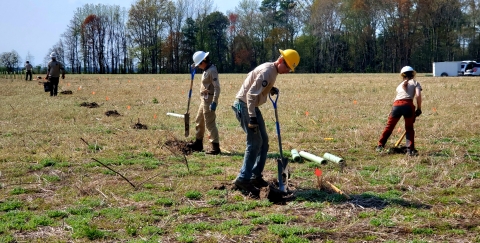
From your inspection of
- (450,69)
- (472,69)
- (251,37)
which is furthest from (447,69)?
(251,37)

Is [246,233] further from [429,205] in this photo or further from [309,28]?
[309,28]

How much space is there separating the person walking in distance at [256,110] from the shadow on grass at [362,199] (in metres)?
0.69

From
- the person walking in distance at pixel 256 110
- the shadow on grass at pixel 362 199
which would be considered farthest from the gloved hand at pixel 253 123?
the shadow on grass at pixel 362 199

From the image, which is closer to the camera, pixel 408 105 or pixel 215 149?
pixel 408 105

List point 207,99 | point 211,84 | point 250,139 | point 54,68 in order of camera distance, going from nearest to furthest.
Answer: point 250,139, point 211,84, point 207,99, point 54,68

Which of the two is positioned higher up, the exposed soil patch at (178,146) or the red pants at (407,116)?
the red pants at (407,116)

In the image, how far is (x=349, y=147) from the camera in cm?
1071

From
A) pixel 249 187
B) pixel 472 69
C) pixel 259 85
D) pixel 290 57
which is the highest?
pixel 472 69

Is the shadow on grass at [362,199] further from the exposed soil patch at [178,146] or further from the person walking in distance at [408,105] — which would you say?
the exposed soil patch at [178,146]

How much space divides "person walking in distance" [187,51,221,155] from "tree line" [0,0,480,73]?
240ft

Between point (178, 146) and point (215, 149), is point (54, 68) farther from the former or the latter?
point (215, 149)

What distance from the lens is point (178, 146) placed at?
1045 cm

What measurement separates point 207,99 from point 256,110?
3.03 metres

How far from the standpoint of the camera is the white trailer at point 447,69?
5231 centimetres
